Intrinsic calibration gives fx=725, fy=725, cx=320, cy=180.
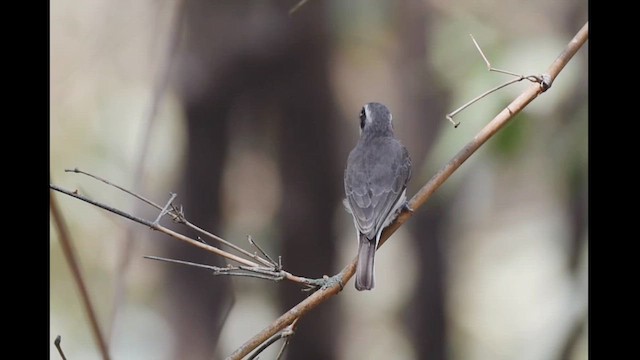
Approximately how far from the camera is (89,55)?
3.84 ft

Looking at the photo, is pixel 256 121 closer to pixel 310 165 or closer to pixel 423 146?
pixel 310 165

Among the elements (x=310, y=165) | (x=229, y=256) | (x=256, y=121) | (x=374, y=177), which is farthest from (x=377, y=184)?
(x=229, y=256)

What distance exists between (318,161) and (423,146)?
0.56 feet

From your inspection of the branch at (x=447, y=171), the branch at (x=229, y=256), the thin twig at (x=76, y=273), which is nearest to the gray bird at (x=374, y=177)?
the branch at (x=447, y=171)

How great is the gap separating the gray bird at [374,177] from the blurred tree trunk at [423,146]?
0.22ft

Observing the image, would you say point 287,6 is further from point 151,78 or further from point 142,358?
point 142,358

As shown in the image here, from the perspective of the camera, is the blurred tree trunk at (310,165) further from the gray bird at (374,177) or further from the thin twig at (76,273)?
the thin twig at (76,273)

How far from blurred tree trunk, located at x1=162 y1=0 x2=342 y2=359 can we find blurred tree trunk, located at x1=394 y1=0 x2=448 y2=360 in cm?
13

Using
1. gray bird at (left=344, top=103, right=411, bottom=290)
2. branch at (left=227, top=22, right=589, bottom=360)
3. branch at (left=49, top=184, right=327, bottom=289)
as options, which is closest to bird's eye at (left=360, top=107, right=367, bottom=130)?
gray bird at (left=344, top=103, right=411, bottom=290)

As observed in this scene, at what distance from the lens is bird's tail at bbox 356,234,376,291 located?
897 mm

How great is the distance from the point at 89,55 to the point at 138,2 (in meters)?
0.13

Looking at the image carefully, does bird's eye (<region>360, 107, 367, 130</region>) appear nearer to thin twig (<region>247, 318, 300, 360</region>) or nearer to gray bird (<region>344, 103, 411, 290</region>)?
gray bird (<region>344, 103, 411, 290</region>)

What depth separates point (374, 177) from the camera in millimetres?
1106
